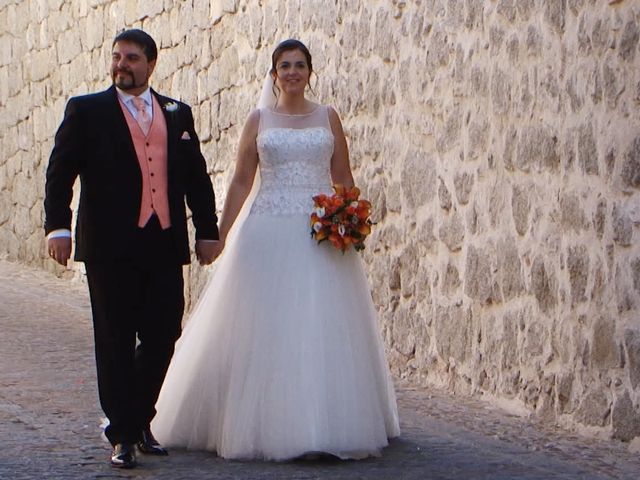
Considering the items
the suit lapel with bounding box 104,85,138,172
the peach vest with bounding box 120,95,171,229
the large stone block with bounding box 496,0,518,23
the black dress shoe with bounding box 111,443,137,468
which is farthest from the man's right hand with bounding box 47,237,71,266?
the large stone block with bounding box 496,0,518,23

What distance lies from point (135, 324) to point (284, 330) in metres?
0.62

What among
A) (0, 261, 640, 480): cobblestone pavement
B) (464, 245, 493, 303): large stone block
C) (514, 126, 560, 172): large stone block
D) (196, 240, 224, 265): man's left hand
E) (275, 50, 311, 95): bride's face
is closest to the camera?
(0, 261, 640, 480): cobblestone pavement

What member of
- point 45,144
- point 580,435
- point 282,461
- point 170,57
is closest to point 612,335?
point 580,435

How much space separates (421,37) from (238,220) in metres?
2.13

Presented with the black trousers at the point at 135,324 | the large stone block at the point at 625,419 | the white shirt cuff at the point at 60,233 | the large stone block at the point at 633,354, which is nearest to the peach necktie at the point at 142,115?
the black trousers at the point at 135,324

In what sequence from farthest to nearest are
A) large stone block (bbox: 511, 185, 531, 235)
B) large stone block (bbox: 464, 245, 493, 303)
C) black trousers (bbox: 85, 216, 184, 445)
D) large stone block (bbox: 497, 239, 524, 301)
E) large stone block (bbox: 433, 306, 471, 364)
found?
large stone block (bbox: 433, 306, 471, 364), large stone block (bbox: 464, 245, 493, 303), large stone block (bbox: 497, 239, 524, 301), large stone block (bbox: 511, 185, 531, 235), black trousers (bbox: 85, 216, 184, 445)

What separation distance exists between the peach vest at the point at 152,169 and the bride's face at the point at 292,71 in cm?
71

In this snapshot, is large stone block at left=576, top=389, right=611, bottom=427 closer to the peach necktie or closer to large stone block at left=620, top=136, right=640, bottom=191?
large stone block at left=620, top=136, right=640, bottom=191

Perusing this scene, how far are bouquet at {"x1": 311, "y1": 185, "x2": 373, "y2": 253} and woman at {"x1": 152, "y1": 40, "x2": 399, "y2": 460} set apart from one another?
0.32ft

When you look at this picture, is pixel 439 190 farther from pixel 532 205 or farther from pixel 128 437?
pixel 128 437

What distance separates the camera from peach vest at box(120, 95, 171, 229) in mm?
5875

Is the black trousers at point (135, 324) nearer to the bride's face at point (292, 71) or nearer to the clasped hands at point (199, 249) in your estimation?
the clasped hands at point (199, 249)

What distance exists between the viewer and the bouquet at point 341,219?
20.1 ft

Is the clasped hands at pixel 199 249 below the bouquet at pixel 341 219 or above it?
below
